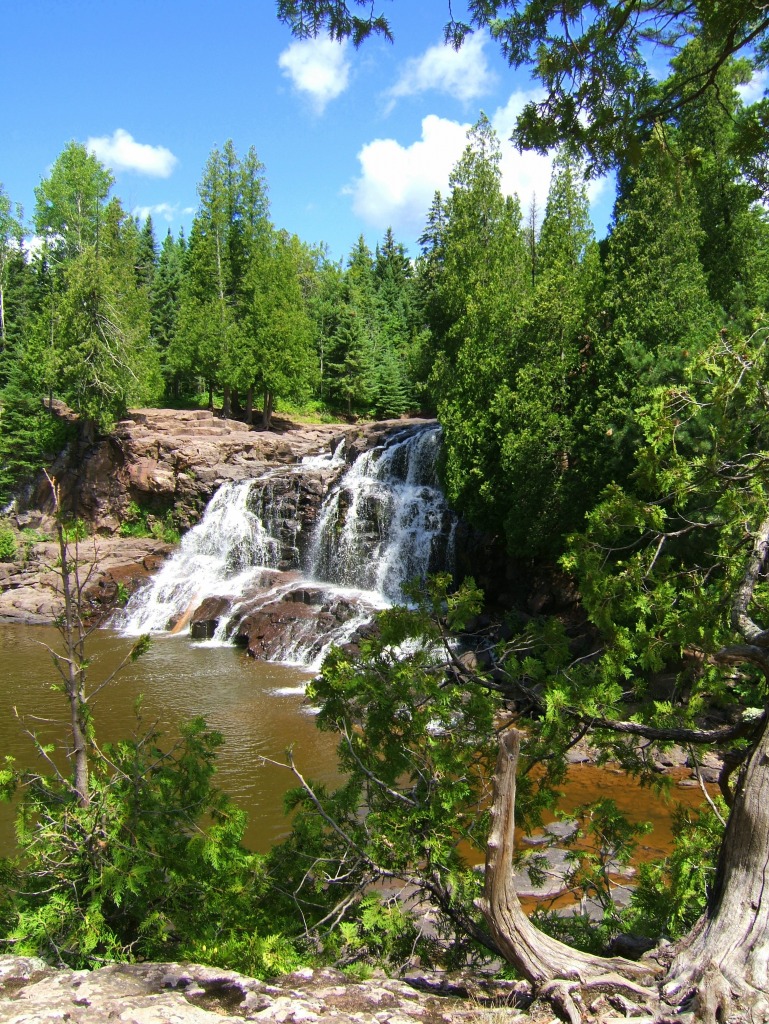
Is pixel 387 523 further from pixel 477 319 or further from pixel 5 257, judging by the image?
pixel 5 257

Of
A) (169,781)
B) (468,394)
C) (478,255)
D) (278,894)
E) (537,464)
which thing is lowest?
(278,894)

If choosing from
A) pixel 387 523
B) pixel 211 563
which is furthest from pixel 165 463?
pixel 387 523

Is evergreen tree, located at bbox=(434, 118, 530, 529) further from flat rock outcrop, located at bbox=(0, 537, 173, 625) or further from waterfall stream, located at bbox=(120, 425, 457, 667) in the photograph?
flat rock outcrop, located at bbox=(0, 537, 173, 625)

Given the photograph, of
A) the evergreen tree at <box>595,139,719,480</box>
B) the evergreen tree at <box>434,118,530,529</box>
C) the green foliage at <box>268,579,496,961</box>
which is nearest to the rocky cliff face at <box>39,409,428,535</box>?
the evergreen tree at <box>434,118,530,529</box>

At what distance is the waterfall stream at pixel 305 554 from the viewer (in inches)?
706

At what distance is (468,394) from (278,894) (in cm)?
1378

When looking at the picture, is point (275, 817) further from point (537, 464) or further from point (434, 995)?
point (537, 464)

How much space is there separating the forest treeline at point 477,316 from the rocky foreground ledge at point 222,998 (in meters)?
3.87

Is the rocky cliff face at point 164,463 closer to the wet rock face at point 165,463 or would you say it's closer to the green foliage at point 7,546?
the wet rock face at point 165,463

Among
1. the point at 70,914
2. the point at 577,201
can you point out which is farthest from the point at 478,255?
the point at 70,914

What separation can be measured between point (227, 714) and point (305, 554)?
8585 millimetres

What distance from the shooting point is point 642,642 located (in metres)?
4.26

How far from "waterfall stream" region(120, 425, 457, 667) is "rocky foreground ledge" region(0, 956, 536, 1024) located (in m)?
13.4

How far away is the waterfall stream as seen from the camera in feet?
58.9
